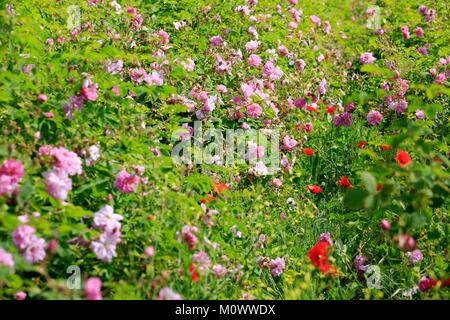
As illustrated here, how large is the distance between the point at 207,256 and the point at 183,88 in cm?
186

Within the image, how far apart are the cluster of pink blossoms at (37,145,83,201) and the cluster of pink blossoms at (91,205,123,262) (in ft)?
0.55

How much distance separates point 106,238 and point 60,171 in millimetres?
316

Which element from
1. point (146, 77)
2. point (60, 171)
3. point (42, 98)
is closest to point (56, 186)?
point (60, 171)

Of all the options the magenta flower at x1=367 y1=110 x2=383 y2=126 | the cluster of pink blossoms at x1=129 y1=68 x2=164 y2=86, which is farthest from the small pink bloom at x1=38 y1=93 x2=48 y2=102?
the magenta flower at x1=367 y1=110 x2=383 y2=126

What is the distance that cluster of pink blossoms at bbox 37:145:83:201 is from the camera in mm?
2270

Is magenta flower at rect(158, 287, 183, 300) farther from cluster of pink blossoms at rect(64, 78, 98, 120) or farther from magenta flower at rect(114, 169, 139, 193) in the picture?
cluster of pink blossoms at rect(64, 78, 98, 120)

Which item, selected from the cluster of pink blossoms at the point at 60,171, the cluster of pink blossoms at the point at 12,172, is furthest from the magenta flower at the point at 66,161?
the cluster of pink blossoms at the point at 12,172

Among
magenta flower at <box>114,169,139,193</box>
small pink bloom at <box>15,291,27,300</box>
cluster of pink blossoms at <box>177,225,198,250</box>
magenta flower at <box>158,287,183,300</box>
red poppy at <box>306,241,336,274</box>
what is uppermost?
magenta flower at <box>114,169,139,193</box>

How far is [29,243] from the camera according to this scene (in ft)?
6.89

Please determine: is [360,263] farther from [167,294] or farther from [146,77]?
[146,77]

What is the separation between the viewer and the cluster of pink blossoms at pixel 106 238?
2.32 m

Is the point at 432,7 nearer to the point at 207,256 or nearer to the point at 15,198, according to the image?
the point at 207,256

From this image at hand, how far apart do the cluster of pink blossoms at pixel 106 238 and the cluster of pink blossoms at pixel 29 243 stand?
0.24m

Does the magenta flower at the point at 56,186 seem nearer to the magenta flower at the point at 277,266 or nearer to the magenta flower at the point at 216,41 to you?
the magenta flower at the point at 277,266
